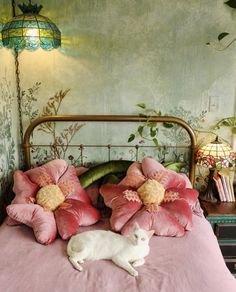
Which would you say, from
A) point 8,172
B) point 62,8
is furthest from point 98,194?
point 62,8

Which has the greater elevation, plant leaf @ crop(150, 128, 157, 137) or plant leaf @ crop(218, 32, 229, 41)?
plant leaf @ crop(218, 32, 229, 41)

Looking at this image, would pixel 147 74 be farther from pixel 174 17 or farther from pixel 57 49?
pixel 57 49

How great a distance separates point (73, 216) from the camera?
185cm

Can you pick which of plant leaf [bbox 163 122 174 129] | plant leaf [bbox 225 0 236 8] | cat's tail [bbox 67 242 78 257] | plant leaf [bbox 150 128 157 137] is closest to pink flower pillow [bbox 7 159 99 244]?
cat's tail [bbox 67 242 78 257]

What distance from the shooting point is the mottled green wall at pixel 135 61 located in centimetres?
225

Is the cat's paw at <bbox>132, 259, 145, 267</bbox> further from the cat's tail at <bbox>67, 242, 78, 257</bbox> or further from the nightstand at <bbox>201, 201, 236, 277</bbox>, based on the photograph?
the nightstand at <bbox>201, 201, 236, 277</bbox>

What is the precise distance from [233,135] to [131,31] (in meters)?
1.15

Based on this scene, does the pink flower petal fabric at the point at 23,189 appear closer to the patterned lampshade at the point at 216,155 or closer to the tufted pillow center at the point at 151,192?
the tufted pillow center at the point at 151,192

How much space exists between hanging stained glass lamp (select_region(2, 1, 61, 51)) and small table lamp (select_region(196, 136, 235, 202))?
1.34 meters

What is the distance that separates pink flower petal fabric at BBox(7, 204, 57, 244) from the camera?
1.71m

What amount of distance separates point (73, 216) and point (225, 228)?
1.10 meters

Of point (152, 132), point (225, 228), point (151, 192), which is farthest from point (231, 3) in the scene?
point (225, 228)

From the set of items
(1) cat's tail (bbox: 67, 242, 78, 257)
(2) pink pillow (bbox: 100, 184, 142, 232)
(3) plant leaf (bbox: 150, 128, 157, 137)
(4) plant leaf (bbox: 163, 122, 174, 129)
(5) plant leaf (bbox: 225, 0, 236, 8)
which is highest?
(5) plant leaf (bbox: 225, 0, 236, 8)

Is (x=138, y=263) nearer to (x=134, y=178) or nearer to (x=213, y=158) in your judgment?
(x=134, y=178)
